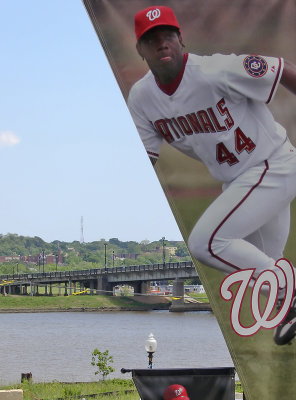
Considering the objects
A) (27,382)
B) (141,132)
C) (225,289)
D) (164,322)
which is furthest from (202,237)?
(164,322)

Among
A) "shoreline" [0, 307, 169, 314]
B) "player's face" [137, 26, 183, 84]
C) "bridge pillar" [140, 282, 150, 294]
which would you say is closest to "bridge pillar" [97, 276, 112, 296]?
"bridge pillar" [140, 282, 150, 294]

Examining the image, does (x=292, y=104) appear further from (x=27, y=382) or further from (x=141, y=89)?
(x=27, y=382)

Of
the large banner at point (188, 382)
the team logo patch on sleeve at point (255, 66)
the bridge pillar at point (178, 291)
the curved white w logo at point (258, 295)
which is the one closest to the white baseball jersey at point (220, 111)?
the team logo patch on sleeve at point (255, 66)

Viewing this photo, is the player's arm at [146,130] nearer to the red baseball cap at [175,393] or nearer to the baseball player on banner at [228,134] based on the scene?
the baseball player on banner at [228,134]

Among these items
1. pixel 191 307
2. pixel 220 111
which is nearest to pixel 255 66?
pixel 220 111

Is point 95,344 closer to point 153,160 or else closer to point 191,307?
point 191,307
